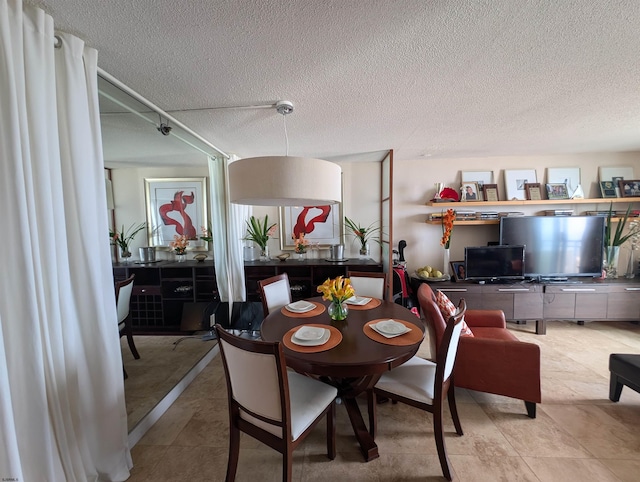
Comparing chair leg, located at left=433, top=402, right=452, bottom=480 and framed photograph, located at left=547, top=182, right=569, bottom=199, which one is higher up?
framed photograph, located at left=547, top=182, right=569, bottom=199

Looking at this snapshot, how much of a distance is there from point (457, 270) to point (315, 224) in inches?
86.4

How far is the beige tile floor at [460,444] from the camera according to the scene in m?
1.42

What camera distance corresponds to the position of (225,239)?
3.27 m

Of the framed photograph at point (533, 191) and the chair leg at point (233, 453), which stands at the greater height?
the framed photograph at point (533, 191)

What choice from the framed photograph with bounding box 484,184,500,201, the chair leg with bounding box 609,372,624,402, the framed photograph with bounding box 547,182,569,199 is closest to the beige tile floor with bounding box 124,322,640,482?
the chair leg with bounding box 609,372,624,402

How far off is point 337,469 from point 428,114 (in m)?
2.75

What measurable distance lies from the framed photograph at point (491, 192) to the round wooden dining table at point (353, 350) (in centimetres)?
266

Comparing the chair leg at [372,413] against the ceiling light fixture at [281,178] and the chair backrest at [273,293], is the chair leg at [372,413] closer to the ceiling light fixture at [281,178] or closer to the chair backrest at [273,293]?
the chair backrest at [273,293]

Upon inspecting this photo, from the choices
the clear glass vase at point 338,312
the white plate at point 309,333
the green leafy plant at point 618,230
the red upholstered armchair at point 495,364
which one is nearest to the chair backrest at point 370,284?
the red upholstered armchair at point 495,364

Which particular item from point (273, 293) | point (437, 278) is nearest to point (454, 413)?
point (273, 293)

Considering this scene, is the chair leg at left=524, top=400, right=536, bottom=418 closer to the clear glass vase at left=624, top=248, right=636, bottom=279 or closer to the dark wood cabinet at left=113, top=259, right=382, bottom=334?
the dark wood cabinet at left=113, top=259, right=382, bottom=334

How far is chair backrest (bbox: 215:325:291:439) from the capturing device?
3.53 feet

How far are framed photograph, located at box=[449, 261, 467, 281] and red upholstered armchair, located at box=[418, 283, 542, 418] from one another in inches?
61.9

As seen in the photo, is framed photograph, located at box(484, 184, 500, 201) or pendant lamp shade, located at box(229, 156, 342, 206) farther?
framed photograph, located at box(484, 184, 500, 201)
